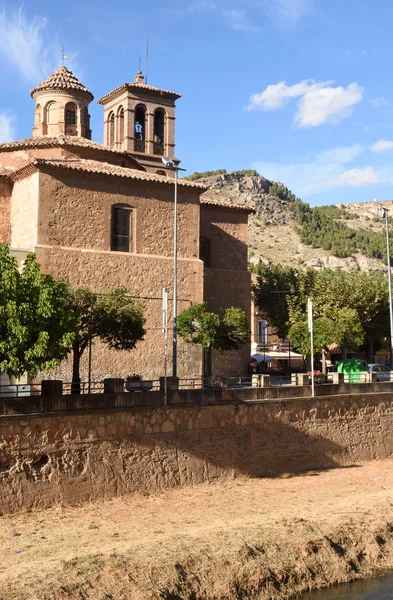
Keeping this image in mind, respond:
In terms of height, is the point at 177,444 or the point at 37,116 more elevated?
the point at 37,116

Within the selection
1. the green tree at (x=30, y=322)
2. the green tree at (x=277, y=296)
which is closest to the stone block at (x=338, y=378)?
the green tree at (x=30, y=322)

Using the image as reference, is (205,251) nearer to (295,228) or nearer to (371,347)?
(371,347)

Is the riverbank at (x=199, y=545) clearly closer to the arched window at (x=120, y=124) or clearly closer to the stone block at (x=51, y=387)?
the stone block at (x=51, y=387)

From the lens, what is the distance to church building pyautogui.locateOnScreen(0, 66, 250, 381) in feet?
89.5

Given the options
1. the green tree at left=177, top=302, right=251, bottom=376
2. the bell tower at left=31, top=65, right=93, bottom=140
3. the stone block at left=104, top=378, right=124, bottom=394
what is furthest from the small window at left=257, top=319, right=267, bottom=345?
the stone block at left=104, top=378, right=124, bottom=394

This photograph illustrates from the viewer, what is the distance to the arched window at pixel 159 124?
135 ft

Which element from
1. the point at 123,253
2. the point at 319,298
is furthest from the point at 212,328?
the point at 319,298

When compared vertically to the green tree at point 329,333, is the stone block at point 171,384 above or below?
below

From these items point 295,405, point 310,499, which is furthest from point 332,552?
point 295,405

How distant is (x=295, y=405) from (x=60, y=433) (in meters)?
8.60

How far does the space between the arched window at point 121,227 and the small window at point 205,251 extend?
19.0ft

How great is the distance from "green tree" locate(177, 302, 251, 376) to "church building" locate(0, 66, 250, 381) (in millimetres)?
2575

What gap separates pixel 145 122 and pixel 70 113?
4595mm

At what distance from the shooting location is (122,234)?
29078 mm
